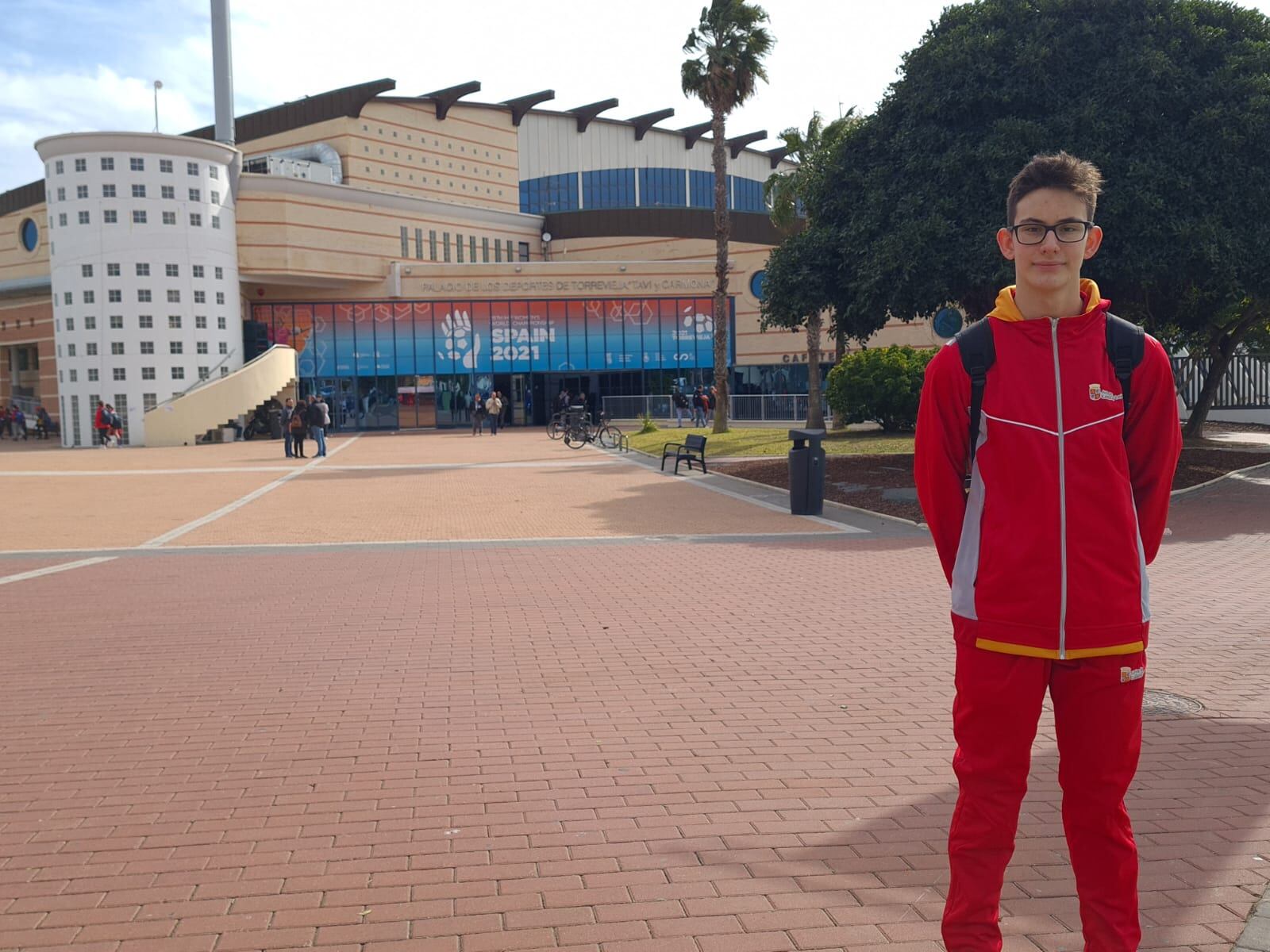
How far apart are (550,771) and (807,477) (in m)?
10.4

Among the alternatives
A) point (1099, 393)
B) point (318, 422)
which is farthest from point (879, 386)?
point (1099, 393)

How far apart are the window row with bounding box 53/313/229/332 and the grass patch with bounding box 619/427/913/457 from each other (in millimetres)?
17769

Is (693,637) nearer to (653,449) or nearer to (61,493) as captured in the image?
(61,493)

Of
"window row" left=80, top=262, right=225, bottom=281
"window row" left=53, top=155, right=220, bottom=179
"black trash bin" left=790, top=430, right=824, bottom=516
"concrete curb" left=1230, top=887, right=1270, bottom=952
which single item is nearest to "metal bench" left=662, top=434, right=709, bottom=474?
"black trash bin" left=790, top=430, right=824, bottom=516

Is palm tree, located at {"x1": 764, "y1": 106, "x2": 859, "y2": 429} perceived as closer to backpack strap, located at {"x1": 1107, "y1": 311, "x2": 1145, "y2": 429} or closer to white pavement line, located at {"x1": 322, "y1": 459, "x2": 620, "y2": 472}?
white pavement line, located at {"x1": 322, "y1": 459, "x2": 620, "y2": 472}

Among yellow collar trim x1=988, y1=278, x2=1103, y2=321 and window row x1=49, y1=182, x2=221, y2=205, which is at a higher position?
window row x1=49, y1=182, x2=221, y2=205

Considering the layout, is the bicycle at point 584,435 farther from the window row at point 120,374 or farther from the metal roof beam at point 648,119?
the metal roof beam at point 648,119

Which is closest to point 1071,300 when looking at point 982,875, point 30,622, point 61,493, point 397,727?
point 982,875

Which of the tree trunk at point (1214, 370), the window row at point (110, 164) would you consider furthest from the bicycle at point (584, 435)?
the window row at point (110, 164)

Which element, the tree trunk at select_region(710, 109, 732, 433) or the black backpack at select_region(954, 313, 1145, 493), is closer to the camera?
the black backpack at select_region(954, 313, 1145, 493)

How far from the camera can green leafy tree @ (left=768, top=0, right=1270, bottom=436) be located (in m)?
15.9

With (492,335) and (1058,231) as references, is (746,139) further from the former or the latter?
(1058,231)

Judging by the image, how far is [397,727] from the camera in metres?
5.57

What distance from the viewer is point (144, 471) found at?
25.1m
